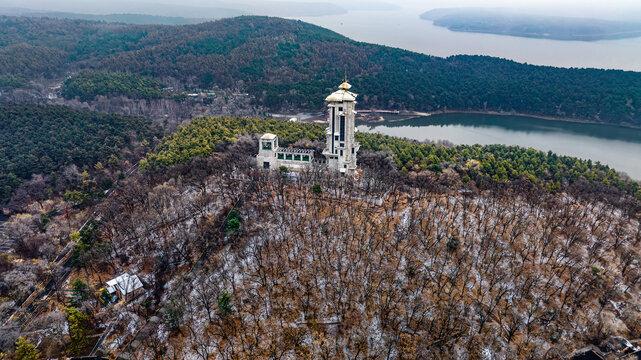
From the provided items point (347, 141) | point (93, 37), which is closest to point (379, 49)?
point (347, 141)

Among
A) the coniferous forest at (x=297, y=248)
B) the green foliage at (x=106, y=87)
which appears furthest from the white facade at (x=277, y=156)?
the green foliage at (x=106, y=87)

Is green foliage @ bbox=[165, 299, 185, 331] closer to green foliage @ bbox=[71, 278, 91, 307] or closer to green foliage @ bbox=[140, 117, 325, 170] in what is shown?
green foliage @ bbox=[71, 278, 91, 307]

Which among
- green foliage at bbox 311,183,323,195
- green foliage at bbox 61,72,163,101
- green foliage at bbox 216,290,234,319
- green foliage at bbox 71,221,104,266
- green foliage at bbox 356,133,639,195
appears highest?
green foliage at bbox 61,72,163,101

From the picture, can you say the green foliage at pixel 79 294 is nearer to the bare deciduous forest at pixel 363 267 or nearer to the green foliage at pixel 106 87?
the bare deciduous forest at pixel 363 267

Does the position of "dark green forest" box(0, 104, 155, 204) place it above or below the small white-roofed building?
above

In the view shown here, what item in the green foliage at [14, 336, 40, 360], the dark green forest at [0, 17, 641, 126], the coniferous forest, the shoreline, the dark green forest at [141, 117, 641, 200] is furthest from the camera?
the dark green forest at [0, 17, 641, 126]

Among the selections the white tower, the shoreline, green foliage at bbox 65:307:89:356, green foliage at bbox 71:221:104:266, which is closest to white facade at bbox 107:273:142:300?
green foliage at bbox 65:307:89:356
